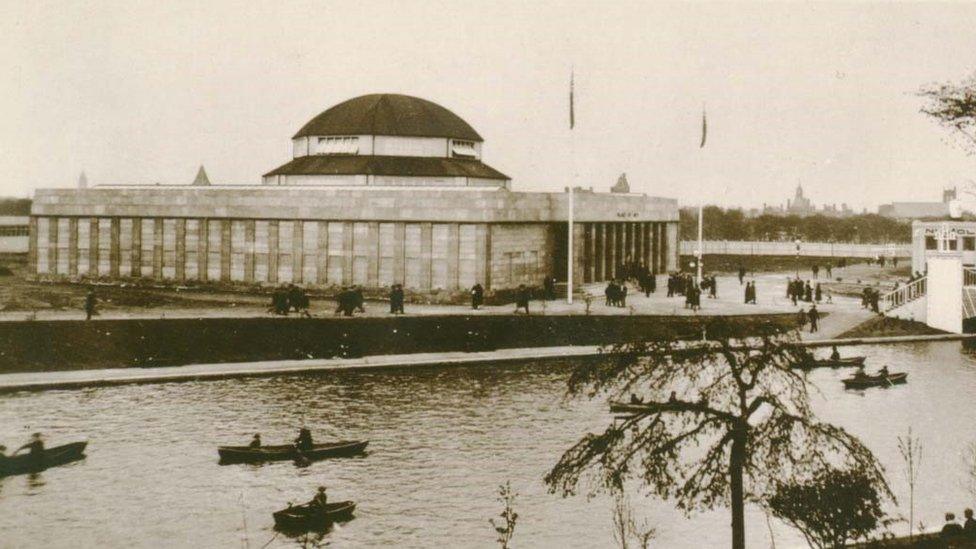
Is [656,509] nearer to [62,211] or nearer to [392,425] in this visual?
[392,425]

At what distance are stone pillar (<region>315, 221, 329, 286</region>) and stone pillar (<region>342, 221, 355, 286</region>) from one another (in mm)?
1253

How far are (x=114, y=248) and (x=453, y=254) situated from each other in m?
25.7

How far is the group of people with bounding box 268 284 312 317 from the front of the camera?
150ft

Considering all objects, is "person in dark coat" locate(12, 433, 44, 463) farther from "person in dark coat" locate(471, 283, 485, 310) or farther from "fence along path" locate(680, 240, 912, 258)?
"fence along path" locate(680, 240, 912, 258)

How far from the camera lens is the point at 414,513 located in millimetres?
20719

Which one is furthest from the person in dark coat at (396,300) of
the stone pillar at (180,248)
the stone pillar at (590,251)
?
the stone pillar at (180,248)

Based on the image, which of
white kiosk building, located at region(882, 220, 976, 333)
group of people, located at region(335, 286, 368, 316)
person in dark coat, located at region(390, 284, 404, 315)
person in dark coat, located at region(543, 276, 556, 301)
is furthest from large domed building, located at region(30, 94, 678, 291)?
white kiosk building, located at region(882, 220, 976, 333)

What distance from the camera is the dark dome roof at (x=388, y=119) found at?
6631cm

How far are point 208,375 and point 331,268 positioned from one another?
22.0m

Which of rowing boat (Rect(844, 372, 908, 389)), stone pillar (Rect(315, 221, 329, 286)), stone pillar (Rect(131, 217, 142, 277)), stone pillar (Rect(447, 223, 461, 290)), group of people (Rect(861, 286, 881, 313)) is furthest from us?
stone pillar (Rect(131, 217, 142, 277))

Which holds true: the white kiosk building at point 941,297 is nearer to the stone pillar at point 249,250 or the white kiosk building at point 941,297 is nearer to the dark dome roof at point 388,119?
the dark dome roof at point 388,119

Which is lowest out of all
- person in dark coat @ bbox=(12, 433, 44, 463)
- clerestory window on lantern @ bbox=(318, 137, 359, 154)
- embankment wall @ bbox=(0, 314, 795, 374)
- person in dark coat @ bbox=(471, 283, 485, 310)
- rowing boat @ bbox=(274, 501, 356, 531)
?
rowing boat @ bbox=(274, 501, 356, 531)

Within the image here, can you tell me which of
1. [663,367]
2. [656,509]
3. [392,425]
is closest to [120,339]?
[392,425]

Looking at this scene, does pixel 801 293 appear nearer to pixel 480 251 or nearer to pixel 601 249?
pixel 601 249
